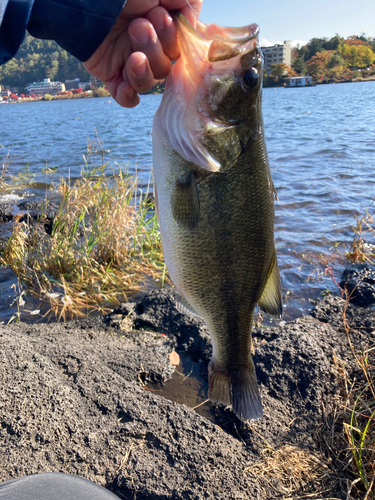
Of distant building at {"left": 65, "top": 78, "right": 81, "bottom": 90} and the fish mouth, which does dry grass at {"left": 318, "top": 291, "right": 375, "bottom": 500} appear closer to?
the fish mouth

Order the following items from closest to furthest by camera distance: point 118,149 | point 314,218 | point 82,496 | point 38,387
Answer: point 82,496 → point 38,387 → point 314,218 → point 118,149

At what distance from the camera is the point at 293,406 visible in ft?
9.50

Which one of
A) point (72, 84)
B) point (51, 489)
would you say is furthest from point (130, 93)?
point (72, 84)

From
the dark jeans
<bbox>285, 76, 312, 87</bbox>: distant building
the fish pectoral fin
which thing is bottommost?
the dark jeans

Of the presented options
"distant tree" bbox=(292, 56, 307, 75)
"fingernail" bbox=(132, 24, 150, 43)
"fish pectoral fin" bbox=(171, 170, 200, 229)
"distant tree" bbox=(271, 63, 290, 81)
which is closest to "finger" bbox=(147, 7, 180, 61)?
"fingernail" bbox=(132, 24, 150, 43)

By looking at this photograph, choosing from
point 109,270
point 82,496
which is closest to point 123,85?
point 82,496

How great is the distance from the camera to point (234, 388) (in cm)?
196

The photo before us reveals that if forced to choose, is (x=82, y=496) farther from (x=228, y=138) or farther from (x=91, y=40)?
(x=91, y=40)

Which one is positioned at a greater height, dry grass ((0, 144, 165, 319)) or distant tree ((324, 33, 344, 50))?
distant tree ((324, 33, 344, 50))

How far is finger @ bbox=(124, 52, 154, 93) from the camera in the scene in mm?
1667

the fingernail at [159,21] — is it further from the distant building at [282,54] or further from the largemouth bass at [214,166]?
the distant building at [282,54]

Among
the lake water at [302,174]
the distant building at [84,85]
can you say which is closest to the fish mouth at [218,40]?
the lake water at [302,174]

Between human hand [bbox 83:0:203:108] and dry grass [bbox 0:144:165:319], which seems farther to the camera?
dry grass [bbox 0:144:165:319]

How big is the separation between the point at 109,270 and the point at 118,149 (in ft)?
44.3
